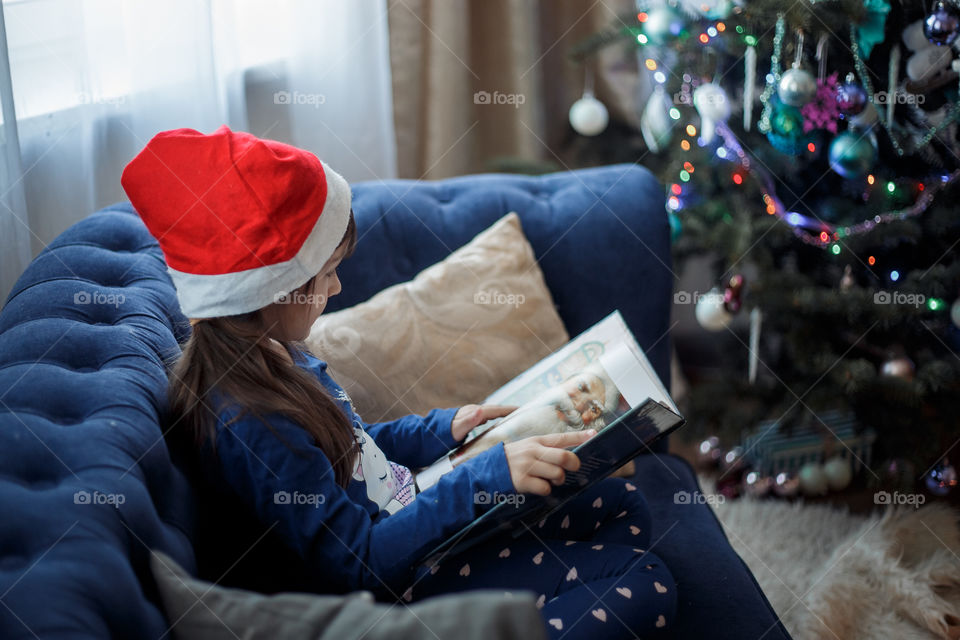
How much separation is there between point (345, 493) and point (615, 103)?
191 cm

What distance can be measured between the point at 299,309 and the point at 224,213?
160mm

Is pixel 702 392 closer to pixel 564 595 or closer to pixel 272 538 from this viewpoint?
pixel 564 595

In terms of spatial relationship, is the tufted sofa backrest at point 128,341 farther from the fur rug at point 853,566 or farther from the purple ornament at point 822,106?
the fur rug at point 853,566

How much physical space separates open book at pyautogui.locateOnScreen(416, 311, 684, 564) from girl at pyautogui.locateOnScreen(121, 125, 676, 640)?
3 cm

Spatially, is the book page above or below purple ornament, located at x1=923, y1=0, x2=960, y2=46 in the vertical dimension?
below

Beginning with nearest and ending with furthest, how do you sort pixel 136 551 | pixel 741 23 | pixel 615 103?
pixel 136 551, pixel 741 23, pixel 615 103

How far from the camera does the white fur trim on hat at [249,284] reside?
0.97 metres

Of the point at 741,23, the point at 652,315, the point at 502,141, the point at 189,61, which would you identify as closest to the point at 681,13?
the point at 741,23

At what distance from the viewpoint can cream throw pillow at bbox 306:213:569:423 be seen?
1370 millimetres

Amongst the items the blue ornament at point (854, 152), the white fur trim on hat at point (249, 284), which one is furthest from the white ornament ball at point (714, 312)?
the white fur trim on hat at point (249, 284)

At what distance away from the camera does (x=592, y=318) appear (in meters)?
1.60

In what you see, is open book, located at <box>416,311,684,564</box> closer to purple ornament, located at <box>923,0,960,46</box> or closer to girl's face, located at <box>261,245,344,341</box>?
girl's face, located at <box>261,245,344,341</box>

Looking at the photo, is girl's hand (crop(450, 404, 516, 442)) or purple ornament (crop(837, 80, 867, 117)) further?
purple ornament (crop(837, 80, 867, 117))

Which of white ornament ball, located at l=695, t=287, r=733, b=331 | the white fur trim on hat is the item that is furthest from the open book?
white ornament ball, located at l=695, t=287, r=733, b=331
